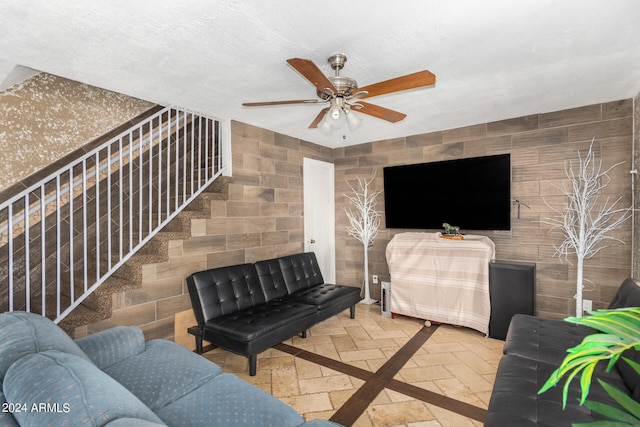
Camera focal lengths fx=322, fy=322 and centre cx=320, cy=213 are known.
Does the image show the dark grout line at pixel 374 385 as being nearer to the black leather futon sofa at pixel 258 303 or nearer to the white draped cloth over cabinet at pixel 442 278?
the white draped cloth over cabinet at pixel 442 278

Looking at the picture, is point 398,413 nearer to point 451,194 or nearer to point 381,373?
point 381,373

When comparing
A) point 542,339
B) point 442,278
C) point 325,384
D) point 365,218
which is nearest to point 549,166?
point 442,278

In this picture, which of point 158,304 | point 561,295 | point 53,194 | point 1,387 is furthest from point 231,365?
point 561,295

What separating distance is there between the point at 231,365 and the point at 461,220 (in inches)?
121

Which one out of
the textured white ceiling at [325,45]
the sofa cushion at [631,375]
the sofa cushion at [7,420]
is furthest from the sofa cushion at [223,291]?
the sofa cushion at [631,375]

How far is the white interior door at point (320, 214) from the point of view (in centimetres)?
472

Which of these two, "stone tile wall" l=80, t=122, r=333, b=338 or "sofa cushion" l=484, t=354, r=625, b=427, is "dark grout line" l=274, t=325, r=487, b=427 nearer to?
"sofa cushion" l=484, t=354, r=625, b=427

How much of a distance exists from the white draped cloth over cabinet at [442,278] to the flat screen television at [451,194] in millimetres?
296

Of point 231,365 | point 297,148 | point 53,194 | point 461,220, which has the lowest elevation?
point 231,365

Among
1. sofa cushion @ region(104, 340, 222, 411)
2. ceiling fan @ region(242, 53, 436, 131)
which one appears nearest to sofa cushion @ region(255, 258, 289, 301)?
sofa cushion @ region(104, 340, 222, 411)

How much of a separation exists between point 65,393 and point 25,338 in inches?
25.1

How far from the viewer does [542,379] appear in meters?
1.77

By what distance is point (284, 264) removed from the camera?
392 cm

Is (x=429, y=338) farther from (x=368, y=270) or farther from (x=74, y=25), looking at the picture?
(x=74, y=25)
